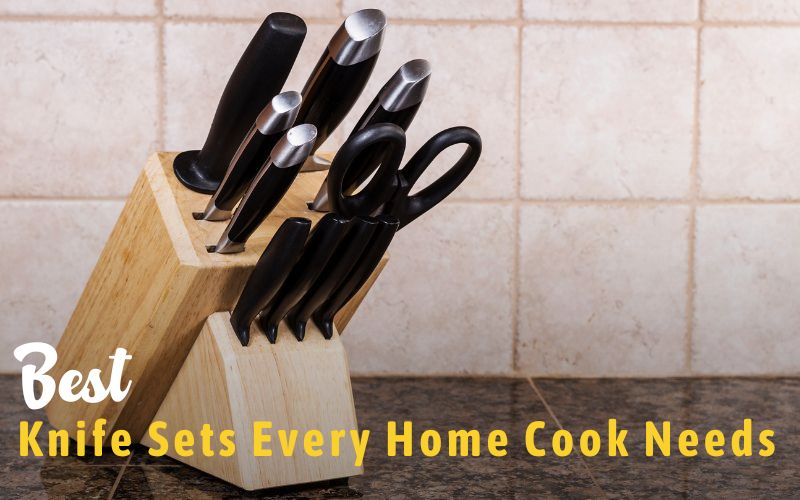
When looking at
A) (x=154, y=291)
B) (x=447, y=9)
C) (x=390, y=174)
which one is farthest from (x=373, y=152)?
(x=447, y=9)

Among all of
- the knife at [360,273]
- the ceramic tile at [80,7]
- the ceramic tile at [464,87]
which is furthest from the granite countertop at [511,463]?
the ceramic tile at [80,7]

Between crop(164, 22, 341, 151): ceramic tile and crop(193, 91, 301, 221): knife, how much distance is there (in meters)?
0.31

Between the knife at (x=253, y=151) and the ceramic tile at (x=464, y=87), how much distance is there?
1.04ft

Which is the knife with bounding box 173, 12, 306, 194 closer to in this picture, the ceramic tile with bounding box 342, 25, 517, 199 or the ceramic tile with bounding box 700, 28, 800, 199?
the ceramic tile with bounding box 342, 25, 517, 199

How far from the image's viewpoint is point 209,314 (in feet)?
1.89

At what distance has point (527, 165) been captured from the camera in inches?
35.1

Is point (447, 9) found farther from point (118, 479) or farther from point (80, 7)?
point (118, 479)

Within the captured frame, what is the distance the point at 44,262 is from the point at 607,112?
55cm

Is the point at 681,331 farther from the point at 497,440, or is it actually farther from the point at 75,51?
the point at 75,51

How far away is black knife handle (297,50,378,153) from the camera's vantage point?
534 mm

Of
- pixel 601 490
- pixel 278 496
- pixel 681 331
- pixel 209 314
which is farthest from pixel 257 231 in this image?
pixel 681 331

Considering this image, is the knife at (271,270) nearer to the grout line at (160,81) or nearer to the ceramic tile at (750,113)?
the grout line at (160,81)

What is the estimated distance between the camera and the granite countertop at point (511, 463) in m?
0.59

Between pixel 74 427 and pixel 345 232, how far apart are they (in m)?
0.27
